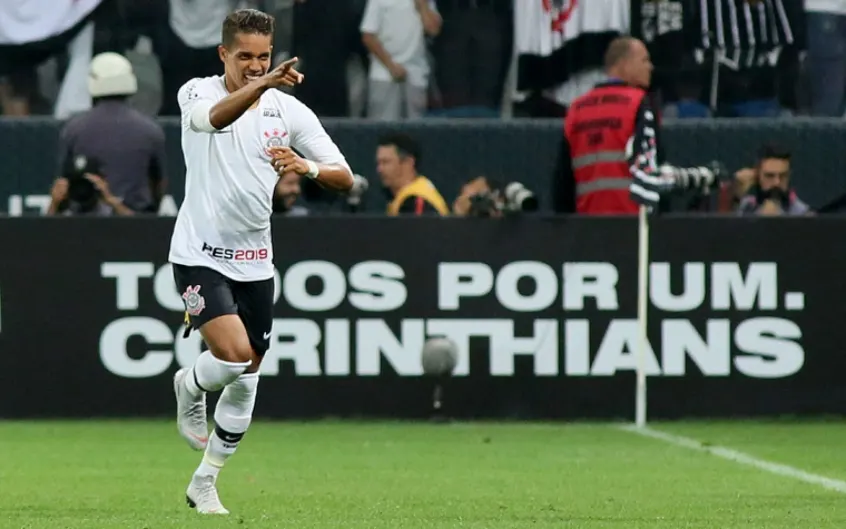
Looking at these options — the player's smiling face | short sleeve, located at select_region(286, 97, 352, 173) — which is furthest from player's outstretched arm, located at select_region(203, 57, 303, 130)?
short sleeve, located at select_region(286, 97, 352, 173)

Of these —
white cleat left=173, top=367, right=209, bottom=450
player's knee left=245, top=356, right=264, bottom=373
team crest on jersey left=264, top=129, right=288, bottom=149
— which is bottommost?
white cleat left=173, top=367, right=209, bottom=450

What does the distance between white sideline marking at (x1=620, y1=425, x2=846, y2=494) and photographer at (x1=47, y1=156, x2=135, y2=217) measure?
3.78 metres

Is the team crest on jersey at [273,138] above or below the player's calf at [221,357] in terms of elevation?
above

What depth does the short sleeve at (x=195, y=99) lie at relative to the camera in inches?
302

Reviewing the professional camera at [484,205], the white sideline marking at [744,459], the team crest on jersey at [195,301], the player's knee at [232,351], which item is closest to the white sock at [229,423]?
the player's knee at [232,351]

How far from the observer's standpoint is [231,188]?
26.2ft

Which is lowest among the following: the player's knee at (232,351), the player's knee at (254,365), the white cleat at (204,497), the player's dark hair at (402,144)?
the white cleat at (204,497)

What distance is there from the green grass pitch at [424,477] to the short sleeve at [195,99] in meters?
1.63

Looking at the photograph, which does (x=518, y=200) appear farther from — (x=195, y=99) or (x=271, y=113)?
(x=195, y=99)

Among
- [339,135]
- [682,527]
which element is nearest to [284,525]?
[682,527]

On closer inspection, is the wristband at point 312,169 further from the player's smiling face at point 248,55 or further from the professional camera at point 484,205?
the professional camera at point 484,205

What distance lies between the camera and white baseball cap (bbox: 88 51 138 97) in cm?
1322

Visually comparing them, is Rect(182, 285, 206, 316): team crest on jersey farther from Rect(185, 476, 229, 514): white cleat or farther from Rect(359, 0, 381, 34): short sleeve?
Rect(359, 0, 381, 34): short sleeve

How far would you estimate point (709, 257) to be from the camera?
12.8 meters
